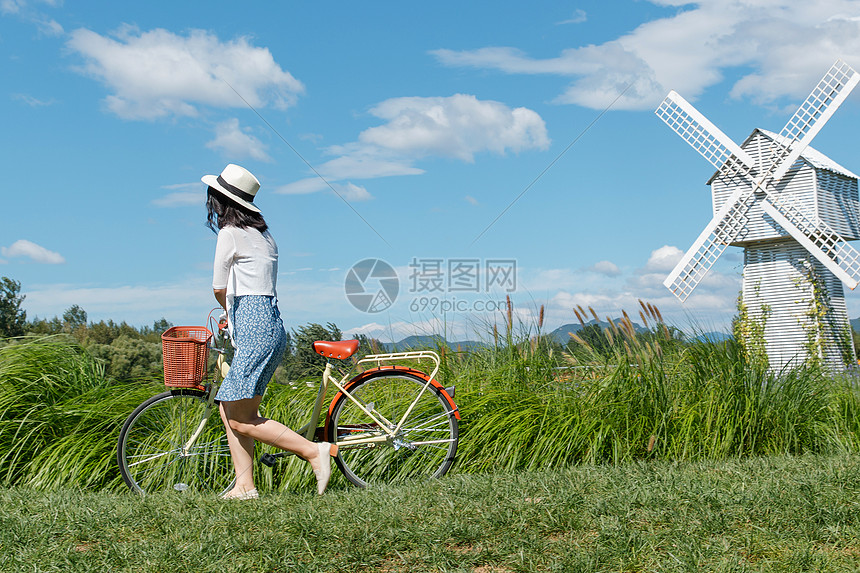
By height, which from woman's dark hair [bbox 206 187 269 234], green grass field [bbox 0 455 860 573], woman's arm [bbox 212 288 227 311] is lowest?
green grass field [bbox 0 455 860 573]

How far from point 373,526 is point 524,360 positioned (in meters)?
2.77

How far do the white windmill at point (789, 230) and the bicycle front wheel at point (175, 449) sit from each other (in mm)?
14040

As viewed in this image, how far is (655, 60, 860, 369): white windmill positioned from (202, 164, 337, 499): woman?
14208 mm

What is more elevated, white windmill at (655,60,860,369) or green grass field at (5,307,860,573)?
white windmill at (655,60,860,369)

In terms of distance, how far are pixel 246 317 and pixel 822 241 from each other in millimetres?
15561

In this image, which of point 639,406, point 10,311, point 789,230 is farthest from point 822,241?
point 10,311

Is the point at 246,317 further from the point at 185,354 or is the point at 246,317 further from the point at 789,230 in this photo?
the point at 789,230

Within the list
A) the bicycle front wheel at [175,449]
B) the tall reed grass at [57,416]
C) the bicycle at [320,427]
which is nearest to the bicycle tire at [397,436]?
the bicycle at [320,427]

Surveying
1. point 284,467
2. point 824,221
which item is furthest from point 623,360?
point 824,221

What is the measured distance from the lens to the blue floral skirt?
4.07 metres

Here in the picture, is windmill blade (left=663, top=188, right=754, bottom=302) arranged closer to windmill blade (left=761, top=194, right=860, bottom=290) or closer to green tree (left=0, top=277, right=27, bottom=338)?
windmill blade (left=761, top=194, right=860, bottom=290)

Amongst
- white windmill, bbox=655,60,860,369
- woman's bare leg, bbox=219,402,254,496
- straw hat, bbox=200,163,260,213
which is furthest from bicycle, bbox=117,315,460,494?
white windmill, bbox=655,60,860,369

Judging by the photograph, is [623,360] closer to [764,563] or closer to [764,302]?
[764,563]

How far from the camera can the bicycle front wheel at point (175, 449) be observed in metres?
4.73
